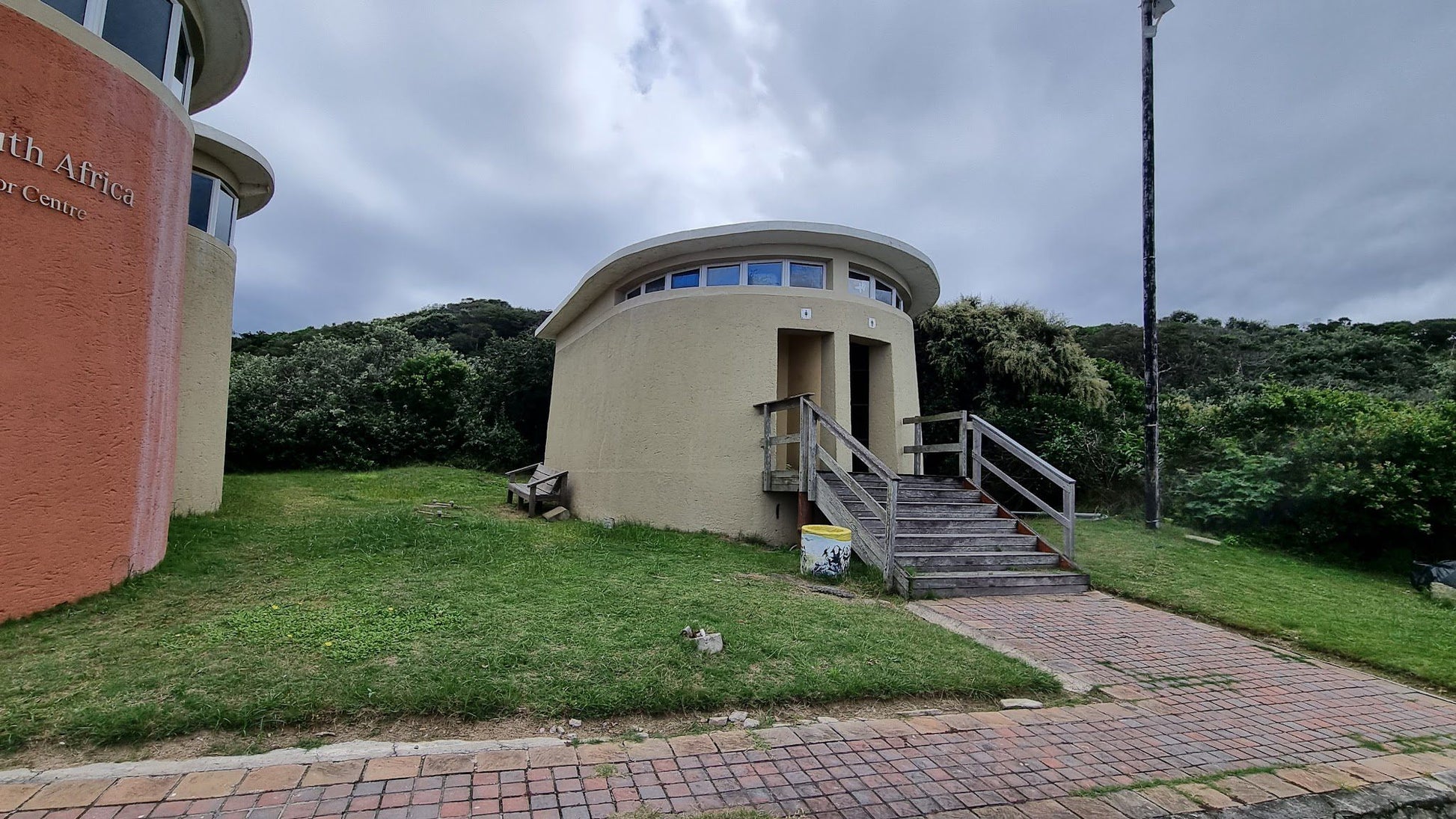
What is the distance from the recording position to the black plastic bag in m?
7.51

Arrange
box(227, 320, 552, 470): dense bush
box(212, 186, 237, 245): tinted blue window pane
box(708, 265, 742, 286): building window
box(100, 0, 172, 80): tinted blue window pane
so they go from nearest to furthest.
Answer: box(100, 0, 172, 80): tinted blue window pane → box(212, 186, 237, 245): tinted blue window pane → box(708, 265, 742, 286): building window → box(227, 320, 552, 470): dense bush

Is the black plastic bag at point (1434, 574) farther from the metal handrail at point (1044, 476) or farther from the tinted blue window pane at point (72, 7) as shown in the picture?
the tinted blue window pane at point (72, 7)

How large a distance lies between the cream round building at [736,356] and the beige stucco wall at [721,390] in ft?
0.06

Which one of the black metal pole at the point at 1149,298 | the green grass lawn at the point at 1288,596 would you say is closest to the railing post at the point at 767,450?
the green grass lawn at the point at 1288,596

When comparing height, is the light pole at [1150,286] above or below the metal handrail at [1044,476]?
above

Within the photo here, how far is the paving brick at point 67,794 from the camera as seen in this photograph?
246 centimetres

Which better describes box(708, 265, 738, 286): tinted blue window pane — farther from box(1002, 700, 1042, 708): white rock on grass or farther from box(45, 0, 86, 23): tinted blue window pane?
box(1002, 700, 1042, 708): white rock on grass

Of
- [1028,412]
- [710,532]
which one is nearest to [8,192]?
[710,532]

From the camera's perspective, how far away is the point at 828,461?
26.1ft

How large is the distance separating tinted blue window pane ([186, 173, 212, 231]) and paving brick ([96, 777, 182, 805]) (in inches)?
379

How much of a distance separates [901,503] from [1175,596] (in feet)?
9.60

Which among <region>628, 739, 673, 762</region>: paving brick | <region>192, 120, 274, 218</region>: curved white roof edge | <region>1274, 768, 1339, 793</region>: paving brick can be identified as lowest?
<region>1274, 768, 1339, 793</region>: paving brick

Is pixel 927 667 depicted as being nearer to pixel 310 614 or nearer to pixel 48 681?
pixel 310 614

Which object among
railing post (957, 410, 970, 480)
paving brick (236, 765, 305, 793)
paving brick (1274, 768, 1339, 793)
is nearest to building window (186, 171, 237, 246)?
paving brick (236, 765, 305, 793)
